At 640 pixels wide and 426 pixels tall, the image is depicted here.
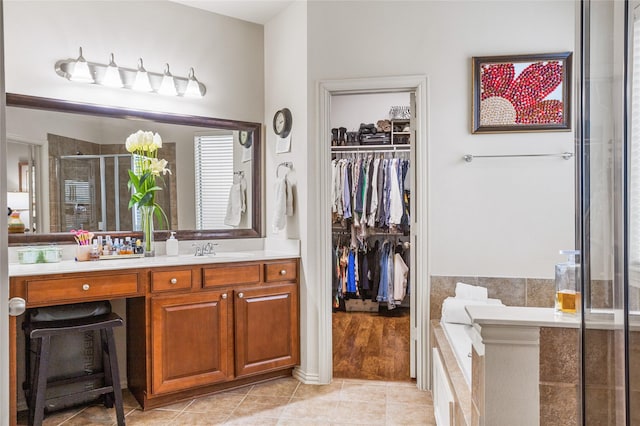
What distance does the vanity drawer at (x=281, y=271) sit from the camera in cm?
291

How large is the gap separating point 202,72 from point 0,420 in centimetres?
288

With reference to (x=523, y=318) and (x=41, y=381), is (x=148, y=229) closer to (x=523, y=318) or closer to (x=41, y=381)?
(x=41, y=381)

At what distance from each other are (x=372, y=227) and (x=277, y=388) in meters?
2.15

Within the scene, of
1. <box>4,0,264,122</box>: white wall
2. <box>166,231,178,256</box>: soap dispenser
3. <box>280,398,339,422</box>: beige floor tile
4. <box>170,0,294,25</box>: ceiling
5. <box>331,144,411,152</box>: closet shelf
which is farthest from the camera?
<box>331,144,411,152</box>: closet shelf

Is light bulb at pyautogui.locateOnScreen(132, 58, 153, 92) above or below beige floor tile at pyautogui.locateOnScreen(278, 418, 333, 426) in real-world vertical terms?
above

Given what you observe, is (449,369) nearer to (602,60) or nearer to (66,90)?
(602,60)

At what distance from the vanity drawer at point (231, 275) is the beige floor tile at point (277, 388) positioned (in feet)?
2.36

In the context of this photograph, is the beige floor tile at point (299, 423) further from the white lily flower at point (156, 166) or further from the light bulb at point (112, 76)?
the light bulb at point (112, 76)

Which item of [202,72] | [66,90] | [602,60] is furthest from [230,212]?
[602,60]

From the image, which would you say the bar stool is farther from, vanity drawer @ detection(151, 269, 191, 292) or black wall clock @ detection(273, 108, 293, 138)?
black wall clock @ detection(273, 108, 293, 138)

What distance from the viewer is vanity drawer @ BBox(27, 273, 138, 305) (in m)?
2.15

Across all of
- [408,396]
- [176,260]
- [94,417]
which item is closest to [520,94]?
[408,396]

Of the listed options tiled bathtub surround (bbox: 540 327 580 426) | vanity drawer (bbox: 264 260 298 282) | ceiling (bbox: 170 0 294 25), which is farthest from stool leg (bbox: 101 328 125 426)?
ceiling (bbox: 170 0 294 25)

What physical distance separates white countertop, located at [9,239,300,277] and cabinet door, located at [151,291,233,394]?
0.21m
